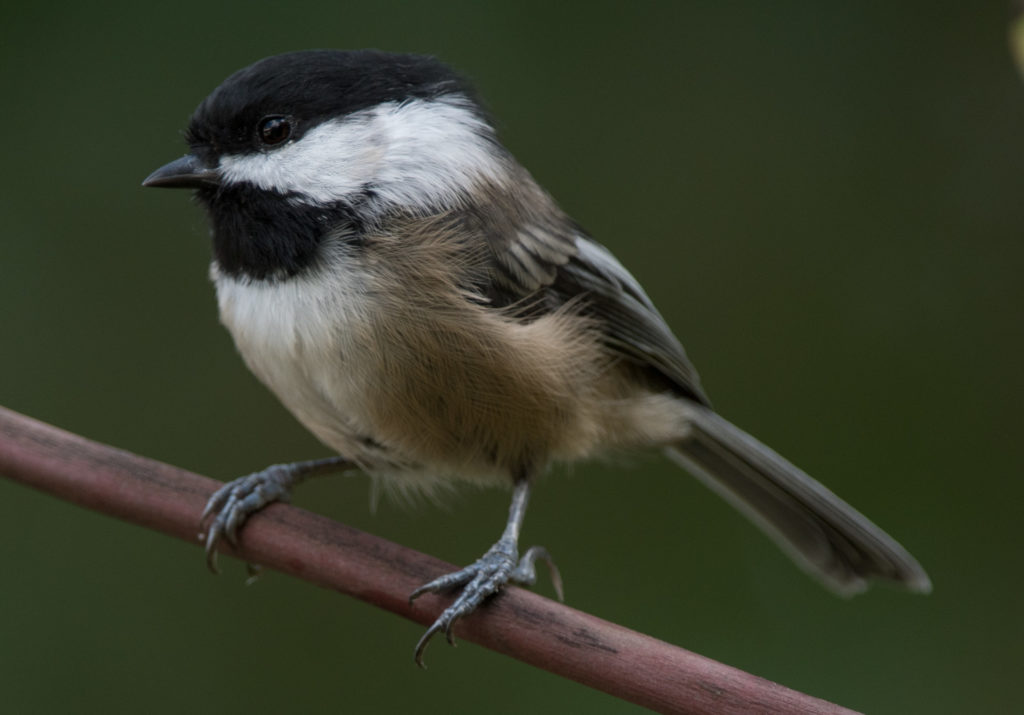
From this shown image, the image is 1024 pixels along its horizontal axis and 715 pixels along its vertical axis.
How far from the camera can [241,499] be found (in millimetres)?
1777

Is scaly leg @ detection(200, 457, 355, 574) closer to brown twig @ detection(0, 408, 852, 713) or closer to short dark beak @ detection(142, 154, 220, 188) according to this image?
brown twig @ detection(0, 408, 852, 713)

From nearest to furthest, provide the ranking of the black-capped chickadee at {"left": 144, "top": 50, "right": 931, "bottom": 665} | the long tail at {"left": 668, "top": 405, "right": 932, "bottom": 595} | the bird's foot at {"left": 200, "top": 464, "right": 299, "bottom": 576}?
1. the black-capped chickadee at {"left": 144, "top": 50, "right": 931, "bottom": 665}
2. the bird's foot at {"left": 200, "top": 464, "right": 299, "bottom": 576}
3. the long tail at {"left": 668, "top": 405, "right": 932, "bottom": 595}

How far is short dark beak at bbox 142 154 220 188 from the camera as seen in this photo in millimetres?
1649

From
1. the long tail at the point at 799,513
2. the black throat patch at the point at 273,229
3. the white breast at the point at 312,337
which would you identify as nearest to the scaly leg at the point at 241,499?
the white breast at the point at 312,337

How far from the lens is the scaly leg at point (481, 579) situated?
1.47 meters

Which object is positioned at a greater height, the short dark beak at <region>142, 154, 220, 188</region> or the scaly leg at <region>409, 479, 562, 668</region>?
the short dark beak at <region>142, 154, 220, 188</region>

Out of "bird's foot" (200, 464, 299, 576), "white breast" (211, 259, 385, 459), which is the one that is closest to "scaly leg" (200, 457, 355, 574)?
"bird's foot" (200, 464, 299, 576)

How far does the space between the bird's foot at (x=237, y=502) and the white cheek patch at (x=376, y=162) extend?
46 centimetres

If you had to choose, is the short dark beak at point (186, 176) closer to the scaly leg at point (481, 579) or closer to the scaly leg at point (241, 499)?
the scaly leg at point (241, 499)

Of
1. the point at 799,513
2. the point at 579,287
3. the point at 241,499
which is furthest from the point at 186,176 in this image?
the point at 799,513

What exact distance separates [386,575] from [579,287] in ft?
1.99

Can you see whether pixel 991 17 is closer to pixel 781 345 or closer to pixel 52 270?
pixel 781 345

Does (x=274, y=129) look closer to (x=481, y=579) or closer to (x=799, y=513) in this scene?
(x=481, y=579)

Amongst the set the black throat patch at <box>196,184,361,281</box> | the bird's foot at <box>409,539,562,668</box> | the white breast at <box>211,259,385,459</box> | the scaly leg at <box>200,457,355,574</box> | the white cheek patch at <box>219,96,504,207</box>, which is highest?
the white cheek patch at <box>219,96,504,207</box>
